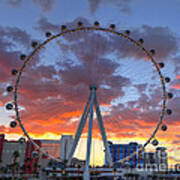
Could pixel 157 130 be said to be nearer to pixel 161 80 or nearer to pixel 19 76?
pixel 161 80

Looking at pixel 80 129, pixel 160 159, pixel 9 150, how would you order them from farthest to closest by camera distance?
pixel 9 150 → pixel 160 159 → pixel 80 129

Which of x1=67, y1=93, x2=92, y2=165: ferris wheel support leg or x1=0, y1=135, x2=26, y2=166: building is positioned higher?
x1=67, y1=93, x2=92, y2=165: ferris wheel support leg

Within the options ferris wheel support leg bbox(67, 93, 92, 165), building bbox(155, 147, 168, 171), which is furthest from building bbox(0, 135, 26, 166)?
ferris wheel support leg bbox(67, 93, 92, 165)

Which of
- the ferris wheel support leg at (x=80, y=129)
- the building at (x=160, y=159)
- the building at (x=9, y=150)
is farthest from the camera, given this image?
the building at (x=9, y=150)

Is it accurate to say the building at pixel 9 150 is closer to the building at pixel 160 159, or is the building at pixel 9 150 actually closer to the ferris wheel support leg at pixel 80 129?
the building at pixel 160 159

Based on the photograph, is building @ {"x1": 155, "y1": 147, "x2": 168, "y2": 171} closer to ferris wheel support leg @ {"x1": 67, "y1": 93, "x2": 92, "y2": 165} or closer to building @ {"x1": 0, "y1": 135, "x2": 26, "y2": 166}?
ferris wheel support leg @ {"x1": 67, "y1": 93, "x2": 92, "y2": 165}

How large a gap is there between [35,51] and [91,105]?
988 cm

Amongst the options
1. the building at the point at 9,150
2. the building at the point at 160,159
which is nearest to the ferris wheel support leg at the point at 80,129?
the building at the point at 160,159

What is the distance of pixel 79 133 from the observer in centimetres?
3322

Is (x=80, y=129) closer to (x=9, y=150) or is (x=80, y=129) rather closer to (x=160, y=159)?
(x=160, y=159)

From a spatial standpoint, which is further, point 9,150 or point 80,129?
point 9,150

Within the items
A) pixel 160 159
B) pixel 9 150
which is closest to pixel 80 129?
pixel 160 159

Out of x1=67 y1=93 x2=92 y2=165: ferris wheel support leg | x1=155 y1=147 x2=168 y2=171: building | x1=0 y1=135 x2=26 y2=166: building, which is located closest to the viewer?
x1=67 y1=93 x2=92 y2=165: ferris wheel support leg

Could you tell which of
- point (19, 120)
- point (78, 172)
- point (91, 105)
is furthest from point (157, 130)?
point (19, 120)
